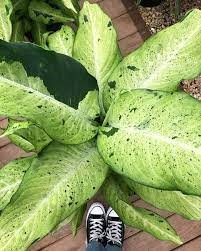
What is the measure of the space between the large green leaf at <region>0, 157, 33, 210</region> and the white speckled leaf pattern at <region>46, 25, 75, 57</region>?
0.30 m

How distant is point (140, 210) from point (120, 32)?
122cm

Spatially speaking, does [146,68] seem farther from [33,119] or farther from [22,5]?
[22,5]

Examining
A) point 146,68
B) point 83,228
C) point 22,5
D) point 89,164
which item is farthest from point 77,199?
point 83,228

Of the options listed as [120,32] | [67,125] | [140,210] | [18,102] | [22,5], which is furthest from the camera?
[120,32]

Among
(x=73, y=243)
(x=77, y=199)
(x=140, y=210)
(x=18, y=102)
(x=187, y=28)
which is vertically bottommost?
(x=73, y=243)

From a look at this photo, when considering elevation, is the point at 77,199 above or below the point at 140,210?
above

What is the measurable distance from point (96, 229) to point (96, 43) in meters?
1.00

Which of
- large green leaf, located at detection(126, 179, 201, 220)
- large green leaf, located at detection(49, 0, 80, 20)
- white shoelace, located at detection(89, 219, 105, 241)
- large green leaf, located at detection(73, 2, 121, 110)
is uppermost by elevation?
large green leaf, located at detection(49, 0, 80, 20)

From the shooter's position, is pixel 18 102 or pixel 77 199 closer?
pixel 18 102

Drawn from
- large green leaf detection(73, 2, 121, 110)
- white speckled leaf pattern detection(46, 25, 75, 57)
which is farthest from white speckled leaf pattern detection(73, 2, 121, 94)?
white speckled leaf pattern detection(46, 25, 75, 57)

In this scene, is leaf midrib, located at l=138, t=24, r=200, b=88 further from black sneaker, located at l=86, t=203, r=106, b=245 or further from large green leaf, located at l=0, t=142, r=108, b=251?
black sneaker, located at l=86, t=203, r=106, b=245

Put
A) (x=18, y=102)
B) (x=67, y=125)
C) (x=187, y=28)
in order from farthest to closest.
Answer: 1. (x=187, y=28)
2. (x=67, y=125)
3. (x=18, y=102)

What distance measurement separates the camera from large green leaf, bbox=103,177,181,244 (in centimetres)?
114

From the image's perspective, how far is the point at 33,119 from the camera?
84 centimetres
